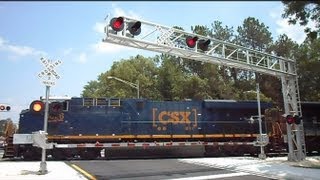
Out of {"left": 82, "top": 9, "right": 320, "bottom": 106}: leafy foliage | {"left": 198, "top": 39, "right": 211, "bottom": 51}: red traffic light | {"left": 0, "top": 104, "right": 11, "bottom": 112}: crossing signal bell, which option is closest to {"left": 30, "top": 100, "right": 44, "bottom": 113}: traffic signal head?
{"left": 198, "top": 39, "right": 211, "bottom": 51}: red traffic light

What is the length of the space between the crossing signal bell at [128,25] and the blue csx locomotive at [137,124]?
994 cm

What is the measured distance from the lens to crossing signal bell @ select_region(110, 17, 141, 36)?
53.2 ft

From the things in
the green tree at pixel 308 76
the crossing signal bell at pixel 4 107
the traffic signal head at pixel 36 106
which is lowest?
the traffic signal head at pixel 36 106

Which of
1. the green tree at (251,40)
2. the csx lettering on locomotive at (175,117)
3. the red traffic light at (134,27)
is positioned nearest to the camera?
the red traffic light at (134,27)

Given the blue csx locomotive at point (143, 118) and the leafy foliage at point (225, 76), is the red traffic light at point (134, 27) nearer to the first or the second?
the blue csx locomotive at point (143, 118)

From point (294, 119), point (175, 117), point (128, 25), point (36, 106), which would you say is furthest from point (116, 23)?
point (175, 117)

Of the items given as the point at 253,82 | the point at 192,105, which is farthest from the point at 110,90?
the point at 192,105

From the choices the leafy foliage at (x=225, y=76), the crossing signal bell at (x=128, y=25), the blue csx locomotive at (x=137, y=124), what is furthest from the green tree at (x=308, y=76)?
the crossing signal bell at (x=128, y=25)

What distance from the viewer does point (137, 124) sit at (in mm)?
27609

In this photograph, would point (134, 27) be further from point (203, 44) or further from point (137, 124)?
point (137, 124)

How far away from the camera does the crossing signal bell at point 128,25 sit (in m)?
16.2

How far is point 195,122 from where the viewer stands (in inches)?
1142

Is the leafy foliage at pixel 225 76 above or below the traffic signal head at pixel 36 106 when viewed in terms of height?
above

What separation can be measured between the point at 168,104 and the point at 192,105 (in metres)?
1.88
